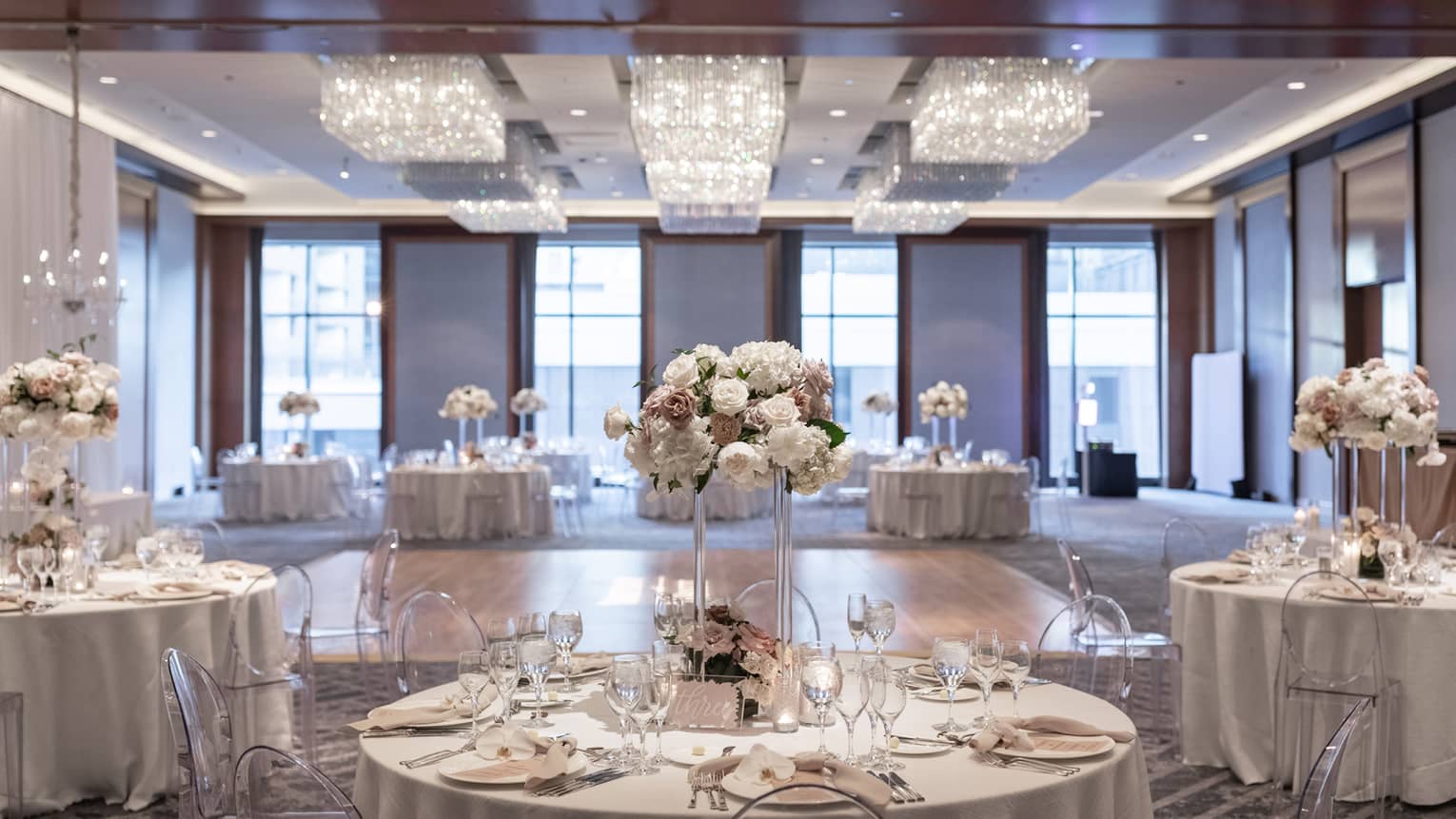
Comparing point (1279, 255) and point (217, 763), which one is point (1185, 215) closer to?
point (1279, 255)

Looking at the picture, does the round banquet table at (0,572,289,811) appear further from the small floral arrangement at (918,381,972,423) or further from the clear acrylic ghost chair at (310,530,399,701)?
the small floral arrangement at (918,381,972,423)

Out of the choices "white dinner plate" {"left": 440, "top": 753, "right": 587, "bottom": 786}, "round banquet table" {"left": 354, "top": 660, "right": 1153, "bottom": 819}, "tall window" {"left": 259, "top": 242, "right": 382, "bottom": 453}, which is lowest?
"round banquet table" {"left": 354, "top": 660, "right": 1153, "bottom": 819}

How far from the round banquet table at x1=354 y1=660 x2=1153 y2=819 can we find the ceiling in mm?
8581

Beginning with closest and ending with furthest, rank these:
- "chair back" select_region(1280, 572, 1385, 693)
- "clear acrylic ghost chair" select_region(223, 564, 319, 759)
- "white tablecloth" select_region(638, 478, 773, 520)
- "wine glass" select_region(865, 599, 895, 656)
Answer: "wine glass" select_region(865, 599, 895, 656)
"chair back" select_region(1280, 572, 1385, 693)
"clear acrylic ghost chair" select_region(223, 564, 319, 759)
"white tablecloth" select_region(638, 478, 773, 520)

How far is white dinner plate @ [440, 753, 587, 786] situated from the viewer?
2.44 m

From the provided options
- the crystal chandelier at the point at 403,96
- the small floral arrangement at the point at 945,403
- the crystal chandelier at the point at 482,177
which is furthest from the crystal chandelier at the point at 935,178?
the crystal chandelier at the point at 403,96

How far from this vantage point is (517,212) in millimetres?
14766

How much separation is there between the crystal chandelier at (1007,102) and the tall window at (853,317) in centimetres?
1049

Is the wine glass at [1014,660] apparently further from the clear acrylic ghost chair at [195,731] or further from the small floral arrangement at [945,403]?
the small floral arrangement at [945,403]

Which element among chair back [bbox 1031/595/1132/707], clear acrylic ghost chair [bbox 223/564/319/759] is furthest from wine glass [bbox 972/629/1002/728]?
clear acrylic ghost chair [bbox 223/564/319/759]

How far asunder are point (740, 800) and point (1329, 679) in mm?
3015

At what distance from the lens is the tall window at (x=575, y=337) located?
67.9ft

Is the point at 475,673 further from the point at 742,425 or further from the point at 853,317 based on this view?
the point at 853,317

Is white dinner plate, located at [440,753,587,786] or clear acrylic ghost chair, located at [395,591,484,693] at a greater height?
white dinner plate, located at [440,753,587,786]
